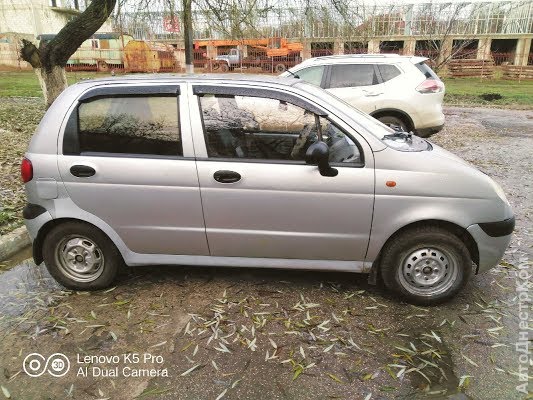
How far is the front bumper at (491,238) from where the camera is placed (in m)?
3.28

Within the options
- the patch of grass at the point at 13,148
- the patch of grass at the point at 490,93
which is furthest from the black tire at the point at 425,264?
the patch of grass at the point at 490,93

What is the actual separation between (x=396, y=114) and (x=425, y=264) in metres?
5.55

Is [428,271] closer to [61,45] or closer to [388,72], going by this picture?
[388,72]

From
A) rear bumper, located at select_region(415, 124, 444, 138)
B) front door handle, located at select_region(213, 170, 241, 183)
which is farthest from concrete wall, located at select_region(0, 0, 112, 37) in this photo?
front door handle, located at select_region(213, 170, 241, 183)

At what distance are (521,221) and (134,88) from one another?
15.3 ft

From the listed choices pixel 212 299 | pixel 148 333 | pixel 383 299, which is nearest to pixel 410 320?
pixel 383 299

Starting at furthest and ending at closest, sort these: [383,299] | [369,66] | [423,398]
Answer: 1. [369,66]
2. [383,299]
3. [423,398]

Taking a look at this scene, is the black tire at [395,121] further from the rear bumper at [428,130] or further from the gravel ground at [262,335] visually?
the gravel ground at [262,335]

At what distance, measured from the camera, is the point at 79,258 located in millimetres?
3633

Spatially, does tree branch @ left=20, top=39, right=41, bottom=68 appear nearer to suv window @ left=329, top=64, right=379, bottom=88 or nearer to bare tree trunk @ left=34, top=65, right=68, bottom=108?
bare tree trunk @ left=34, top=65, right=68, bottom=108

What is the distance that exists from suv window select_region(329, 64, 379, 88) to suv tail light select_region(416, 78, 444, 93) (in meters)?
0.84

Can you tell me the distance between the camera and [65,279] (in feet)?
12.1

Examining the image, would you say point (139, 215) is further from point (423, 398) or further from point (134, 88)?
point (423, 398)

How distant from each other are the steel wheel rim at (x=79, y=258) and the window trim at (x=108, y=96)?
29.5 inches
